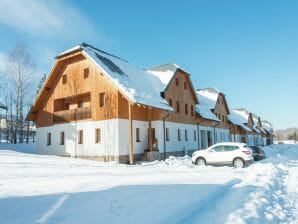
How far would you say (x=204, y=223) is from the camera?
612 centimetres

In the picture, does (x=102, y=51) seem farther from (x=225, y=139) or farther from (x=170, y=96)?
(x=225, y=139)

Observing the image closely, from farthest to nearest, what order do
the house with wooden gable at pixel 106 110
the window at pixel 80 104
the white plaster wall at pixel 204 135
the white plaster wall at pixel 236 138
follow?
the white plaster wall at pixel 236 138, the white plaster wall at pixel 204 135, the window at pixel 80 104, the house with wooden gable at pixel 106 110

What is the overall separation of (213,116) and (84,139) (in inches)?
783

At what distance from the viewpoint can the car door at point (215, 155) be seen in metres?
20.1

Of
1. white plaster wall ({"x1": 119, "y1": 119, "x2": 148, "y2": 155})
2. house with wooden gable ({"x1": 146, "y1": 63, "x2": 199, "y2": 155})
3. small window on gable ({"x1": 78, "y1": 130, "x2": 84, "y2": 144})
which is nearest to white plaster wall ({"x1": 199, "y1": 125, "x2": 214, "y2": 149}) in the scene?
house with wooden gable ({"x1": 146, "y1": 63, "x2": 199, "y2": 155})

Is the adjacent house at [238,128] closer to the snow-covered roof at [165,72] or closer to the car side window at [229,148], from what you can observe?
the snow-covered roof at [165,72]

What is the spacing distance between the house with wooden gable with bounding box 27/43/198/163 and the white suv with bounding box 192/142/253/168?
16.8 ft

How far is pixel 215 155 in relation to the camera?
20.3 metres

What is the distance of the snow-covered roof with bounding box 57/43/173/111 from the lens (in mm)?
23109

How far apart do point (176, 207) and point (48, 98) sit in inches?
968

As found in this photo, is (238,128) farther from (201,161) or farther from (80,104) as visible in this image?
(201,161)

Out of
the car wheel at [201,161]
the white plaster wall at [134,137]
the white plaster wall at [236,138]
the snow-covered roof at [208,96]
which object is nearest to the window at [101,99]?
the white plaster wall at [134,137]

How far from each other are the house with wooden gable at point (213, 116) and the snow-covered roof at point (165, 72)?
21.9 feet

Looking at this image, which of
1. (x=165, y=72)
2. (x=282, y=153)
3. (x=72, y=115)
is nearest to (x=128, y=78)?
(x=72, y=115)
